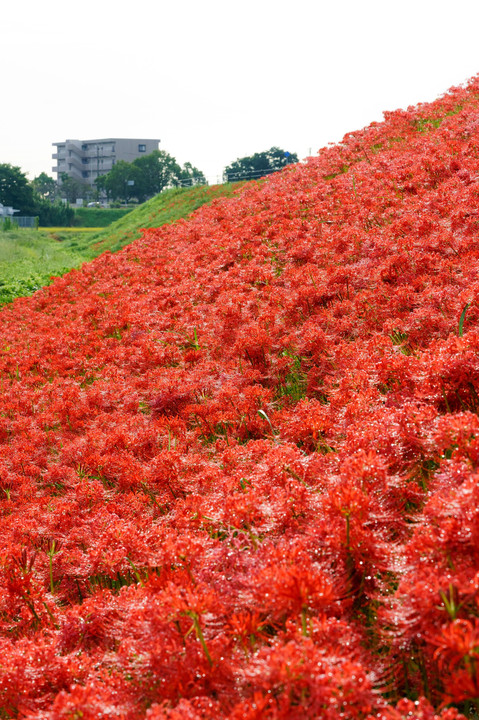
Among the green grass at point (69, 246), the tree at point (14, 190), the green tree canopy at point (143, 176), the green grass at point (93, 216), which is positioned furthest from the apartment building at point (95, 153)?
the green grass at point (69, 246)

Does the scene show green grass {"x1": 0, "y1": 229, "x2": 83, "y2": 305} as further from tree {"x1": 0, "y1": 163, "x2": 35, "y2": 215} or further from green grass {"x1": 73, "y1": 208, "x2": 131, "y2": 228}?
tree {"x1": 0, "y1": 163, "x2": 35, "y2": 215}

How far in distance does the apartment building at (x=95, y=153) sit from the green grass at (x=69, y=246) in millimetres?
89920

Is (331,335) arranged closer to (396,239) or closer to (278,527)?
(396,239)

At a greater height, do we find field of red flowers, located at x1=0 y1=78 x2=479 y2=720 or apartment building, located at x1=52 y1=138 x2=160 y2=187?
apartment building, located at x1=52 y1=138 x2=160 y2=187

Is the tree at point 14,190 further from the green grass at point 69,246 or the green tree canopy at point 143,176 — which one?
the green grass at point 69,246

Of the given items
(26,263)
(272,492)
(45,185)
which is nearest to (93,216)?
(26,263)

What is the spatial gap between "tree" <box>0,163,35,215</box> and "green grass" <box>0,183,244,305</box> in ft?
135

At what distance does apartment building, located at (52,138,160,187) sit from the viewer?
112 m

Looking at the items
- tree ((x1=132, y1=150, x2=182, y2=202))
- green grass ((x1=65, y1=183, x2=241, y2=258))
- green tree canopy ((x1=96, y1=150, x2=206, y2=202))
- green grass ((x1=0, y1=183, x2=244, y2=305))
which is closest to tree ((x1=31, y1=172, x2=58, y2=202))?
green tree canopy ((x1=96, y1=150, x2=206, y2=202))

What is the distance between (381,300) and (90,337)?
5.50 meters

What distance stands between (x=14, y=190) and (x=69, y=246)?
44.5 m

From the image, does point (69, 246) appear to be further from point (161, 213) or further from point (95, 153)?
point (95, 153)

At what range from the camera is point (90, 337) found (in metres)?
9.01

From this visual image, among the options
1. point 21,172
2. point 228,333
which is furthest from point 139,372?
point 21,172
